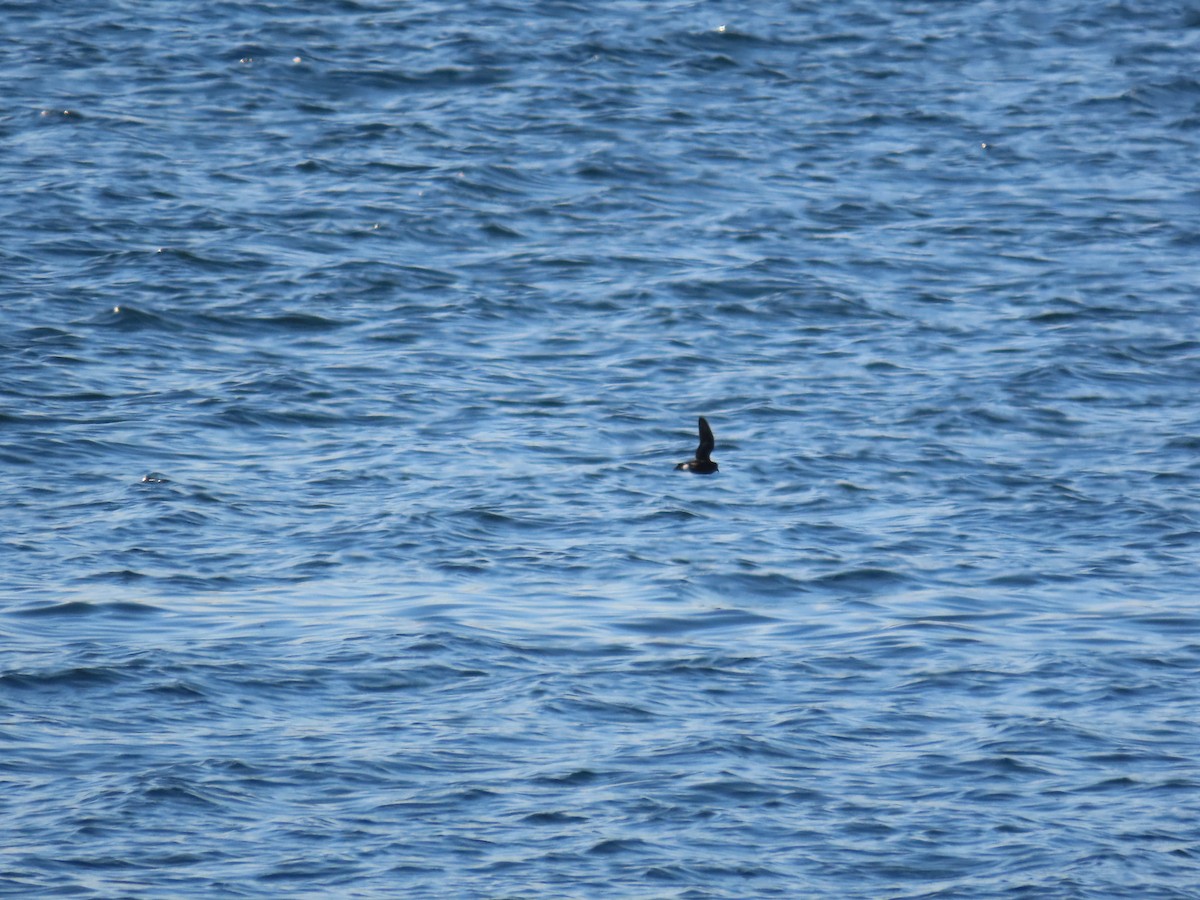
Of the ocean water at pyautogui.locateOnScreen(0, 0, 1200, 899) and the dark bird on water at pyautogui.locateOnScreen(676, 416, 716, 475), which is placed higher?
the dark bird on water at pyautogui.locateOnScreen(676, 416, 716, 475)

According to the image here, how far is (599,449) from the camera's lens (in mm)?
16766

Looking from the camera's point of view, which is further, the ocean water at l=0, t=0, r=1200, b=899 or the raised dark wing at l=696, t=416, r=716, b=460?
the raised dark wing at l=696, t=416, r=716, b=460

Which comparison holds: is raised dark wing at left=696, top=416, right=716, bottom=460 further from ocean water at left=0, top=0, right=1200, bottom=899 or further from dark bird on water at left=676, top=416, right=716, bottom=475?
ocean water at left=0, top=0, right=1200, bottom=899

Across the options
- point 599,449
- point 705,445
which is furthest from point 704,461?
point 599,449

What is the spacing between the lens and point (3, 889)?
9094 millimetres

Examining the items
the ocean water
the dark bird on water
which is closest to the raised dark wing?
the dark bird on water

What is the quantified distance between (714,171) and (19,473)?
11.9m

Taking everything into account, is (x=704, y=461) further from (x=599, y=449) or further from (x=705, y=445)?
(x=599, y=449)

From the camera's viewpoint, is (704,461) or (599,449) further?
(599,449)

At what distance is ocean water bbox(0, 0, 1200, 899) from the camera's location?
10219 millimetres

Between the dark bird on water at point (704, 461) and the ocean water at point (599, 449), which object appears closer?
the ocean water at point (599, 449)

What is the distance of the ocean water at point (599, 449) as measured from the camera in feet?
33.5

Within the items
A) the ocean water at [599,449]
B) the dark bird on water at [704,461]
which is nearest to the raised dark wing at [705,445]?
the dark bird on water at [704,461]

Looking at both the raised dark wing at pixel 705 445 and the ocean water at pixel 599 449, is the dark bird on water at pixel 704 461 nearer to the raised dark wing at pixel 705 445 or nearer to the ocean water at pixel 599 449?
the raised dark wing at pixel 705 445
